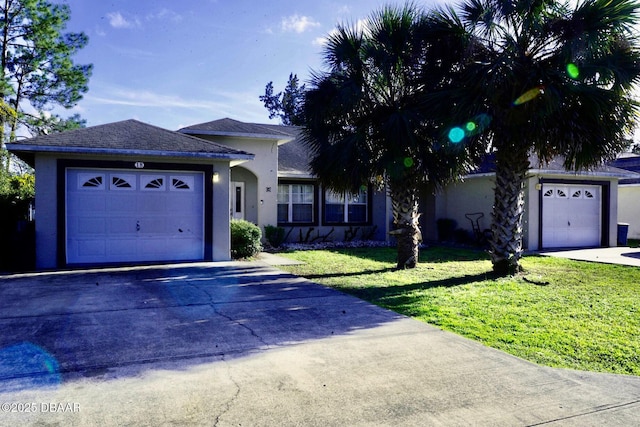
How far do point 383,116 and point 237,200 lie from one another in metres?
8.46

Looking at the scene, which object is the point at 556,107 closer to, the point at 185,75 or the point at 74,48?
the point at 185,75

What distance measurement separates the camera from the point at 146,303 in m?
7.79

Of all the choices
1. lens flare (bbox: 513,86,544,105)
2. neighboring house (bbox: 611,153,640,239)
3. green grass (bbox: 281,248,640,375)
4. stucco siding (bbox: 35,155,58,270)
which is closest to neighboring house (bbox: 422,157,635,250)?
green grass (bbox: 281,248,640,375)

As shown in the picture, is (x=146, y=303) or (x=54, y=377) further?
(x=146, y=303)

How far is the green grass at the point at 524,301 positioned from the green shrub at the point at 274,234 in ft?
10.3

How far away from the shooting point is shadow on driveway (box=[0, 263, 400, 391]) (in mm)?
4979

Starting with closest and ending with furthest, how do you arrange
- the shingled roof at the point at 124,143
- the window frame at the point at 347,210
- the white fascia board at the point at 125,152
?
the white fascia board at the point at 125,152 → the shingled roof at the point at 124,143 → the window frame at the point at 347,210

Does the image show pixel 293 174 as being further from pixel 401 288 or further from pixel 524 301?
pixel 524 301

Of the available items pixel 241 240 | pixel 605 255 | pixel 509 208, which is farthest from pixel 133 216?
pixel 605 255

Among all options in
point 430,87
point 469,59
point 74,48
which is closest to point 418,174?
point 430,87

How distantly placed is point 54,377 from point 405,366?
11.6 feet

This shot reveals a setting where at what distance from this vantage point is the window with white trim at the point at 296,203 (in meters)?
19.1

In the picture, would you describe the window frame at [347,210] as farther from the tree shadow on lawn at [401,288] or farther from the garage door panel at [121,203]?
the tree shadow on lawn at [401,288]

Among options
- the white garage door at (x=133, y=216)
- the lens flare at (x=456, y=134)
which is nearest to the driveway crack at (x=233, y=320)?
the white garage door at (x=133, y=216)
